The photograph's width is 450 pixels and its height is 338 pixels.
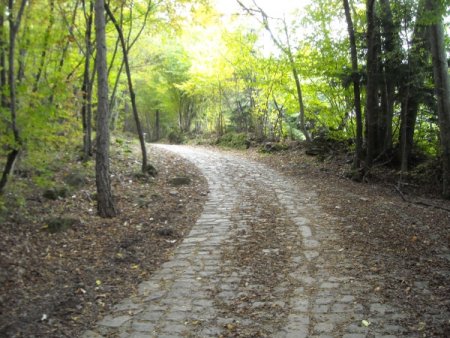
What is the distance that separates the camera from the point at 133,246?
19.3 ft

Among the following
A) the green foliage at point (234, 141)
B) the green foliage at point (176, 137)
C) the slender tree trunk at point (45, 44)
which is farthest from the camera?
the green foliage at point (176, 137)

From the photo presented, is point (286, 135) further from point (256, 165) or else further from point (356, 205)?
point (356, 205)

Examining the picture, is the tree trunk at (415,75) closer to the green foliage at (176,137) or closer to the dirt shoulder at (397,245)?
the dirt shoulder at (397,245)

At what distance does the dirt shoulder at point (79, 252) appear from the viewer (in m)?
3.90

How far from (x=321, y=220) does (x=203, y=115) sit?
23.8 m

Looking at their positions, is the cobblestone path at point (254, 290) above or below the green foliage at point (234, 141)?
below

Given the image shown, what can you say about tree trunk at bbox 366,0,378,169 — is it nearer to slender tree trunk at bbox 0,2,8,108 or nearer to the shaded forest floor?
the shaded forest floor

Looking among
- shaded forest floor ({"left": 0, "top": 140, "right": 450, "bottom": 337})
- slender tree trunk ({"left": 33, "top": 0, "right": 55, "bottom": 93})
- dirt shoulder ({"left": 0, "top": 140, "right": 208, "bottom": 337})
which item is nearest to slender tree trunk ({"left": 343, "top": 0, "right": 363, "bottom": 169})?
shaded forest floor ({"left": 0, "top": 140, "right": 450, "bottom": 337})

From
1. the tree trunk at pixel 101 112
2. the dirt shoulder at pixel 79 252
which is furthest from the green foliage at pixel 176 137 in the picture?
the tree trunk at pixel 101 112

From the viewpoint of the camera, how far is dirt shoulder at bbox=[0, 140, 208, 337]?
390 centimetres

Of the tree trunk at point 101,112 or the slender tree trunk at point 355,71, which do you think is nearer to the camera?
the tree trunk at point 101,112

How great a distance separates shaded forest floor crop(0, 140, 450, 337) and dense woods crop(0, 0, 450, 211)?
0.71 m

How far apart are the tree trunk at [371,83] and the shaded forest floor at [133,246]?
143cm

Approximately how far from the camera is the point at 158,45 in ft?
68.2
